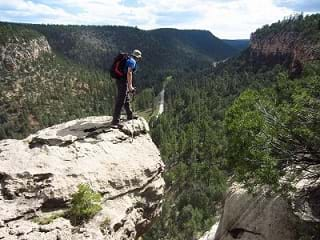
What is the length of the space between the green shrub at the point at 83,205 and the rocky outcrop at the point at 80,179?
0.96ft

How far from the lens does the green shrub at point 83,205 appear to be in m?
13.6

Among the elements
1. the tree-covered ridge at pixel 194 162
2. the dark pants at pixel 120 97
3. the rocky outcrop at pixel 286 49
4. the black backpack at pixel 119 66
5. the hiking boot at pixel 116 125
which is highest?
the black backpack at pixel 119 66

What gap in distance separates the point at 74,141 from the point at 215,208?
64503mm

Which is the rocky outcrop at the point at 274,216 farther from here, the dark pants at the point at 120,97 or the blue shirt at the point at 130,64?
the blue shirt at the point at 130,64

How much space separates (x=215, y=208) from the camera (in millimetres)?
76812

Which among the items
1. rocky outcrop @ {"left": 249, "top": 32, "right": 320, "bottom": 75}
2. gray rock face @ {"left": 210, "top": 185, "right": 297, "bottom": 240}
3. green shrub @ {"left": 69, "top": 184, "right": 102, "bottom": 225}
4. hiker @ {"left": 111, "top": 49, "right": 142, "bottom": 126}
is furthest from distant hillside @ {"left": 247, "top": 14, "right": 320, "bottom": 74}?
green shrub @ {"left": 69, "top": 184, "right": 102, "bottom": 225}

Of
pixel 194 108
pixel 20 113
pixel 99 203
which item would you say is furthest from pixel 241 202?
pixel 20 113

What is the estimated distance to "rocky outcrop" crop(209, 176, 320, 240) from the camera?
634 inches

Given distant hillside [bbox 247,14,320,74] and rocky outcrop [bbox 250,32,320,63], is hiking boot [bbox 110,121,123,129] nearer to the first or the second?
distant hillside [bbox 247,14,320,74]

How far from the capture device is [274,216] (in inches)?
704

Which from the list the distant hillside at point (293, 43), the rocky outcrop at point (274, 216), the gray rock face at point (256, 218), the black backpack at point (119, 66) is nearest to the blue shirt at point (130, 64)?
the black backpack at point (119, 66)

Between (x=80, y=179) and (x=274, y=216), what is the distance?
9.37 metres

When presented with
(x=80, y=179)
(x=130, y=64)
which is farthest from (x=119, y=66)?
(x=80, y=179)

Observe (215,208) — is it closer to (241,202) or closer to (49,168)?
(241,202)
